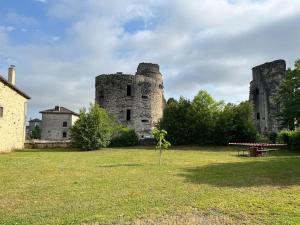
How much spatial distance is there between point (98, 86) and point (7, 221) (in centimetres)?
3524

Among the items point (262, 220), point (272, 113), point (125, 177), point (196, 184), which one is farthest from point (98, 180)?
point (272, 113)

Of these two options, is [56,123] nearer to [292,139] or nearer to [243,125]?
[243,125]

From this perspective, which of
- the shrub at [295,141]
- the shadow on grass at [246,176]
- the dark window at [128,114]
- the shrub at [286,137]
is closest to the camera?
the shadow on grass at [246,176]

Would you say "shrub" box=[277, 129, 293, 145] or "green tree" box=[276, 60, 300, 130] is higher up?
"green tree" box=[276, 60, 300, 130]

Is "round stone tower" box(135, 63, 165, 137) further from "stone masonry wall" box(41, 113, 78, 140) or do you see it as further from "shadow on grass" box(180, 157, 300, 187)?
"shadow on grass" box(180, 157, 300, 187)

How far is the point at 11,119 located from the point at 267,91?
2850cm

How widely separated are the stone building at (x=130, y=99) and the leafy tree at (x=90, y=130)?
1194 centimetres

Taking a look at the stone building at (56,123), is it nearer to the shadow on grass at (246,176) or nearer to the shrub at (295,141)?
the shrub at (295,141)

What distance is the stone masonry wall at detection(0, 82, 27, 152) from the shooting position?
960 inches

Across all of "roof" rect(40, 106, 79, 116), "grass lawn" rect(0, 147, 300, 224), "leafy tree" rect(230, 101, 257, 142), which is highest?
"roof" rect(40, 106, 79, 116)

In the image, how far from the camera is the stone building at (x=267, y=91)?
3956cm

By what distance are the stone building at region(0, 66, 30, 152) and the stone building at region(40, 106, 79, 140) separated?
2426 cm

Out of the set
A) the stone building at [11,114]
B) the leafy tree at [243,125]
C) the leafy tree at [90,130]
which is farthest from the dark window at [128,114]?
the leafy tree at [243,125]

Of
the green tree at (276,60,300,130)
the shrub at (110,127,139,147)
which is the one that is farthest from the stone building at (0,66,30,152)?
the green tree at (276,60,300,130)
